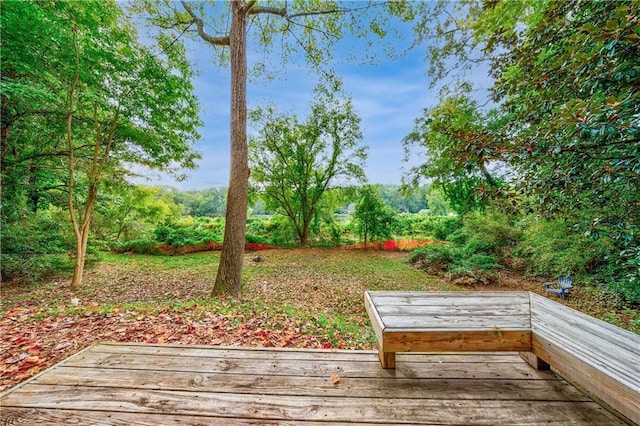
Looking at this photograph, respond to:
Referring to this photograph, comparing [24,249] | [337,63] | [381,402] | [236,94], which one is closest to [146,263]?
[24,249]

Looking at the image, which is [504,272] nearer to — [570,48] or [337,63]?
[570,48]

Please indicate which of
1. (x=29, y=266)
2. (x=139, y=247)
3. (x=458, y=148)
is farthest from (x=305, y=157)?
(x=458, y=148)

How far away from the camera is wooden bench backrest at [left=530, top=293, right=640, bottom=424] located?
958mm

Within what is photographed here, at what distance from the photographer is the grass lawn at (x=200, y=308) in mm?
2258

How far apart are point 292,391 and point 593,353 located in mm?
1678

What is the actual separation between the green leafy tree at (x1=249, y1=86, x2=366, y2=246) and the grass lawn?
14.7 feet

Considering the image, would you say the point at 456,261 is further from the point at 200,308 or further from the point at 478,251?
the point at 200,308

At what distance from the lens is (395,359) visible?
173 cm

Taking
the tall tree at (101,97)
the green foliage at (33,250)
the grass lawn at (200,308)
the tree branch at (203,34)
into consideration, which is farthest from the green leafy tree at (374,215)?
the green foliage at (33,250)

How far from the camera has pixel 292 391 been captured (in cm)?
143

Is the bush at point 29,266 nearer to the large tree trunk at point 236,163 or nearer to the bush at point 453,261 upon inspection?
the large tree trunk at point 236,163

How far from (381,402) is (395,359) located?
0.44m

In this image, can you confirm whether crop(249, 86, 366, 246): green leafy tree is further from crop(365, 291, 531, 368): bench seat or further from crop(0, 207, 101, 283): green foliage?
crop(365, 291, 531, 368): bench seat

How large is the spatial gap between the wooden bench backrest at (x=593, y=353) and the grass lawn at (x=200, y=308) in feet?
5.51
